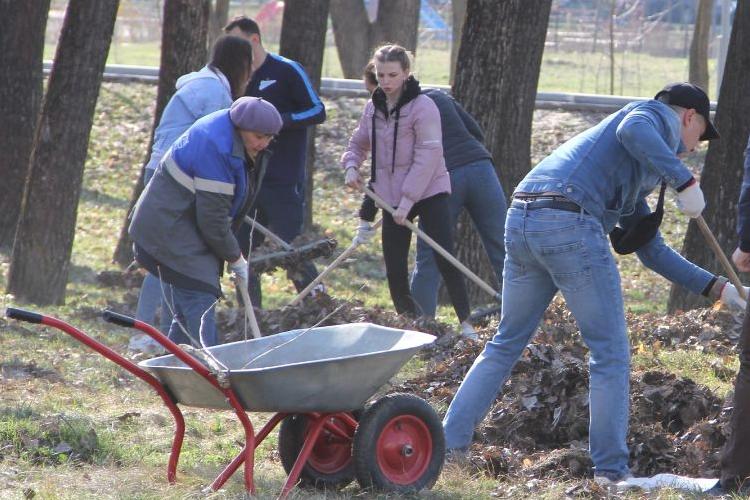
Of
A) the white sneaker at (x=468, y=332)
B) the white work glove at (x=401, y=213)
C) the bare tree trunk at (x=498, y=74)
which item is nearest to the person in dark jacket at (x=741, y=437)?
the white sneaker at (x=468, y=332)

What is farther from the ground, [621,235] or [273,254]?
[621,235]

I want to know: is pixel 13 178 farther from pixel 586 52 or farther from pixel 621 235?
pixel 586 52

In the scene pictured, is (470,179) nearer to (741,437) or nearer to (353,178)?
(353,178)

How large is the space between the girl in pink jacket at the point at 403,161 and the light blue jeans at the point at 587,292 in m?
2.79

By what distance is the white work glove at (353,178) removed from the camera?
27.9 feet

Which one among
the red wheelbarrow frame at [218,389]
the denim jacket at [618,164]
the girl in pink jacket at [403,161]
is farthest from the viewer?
the girl in pink jacket at [403,161]

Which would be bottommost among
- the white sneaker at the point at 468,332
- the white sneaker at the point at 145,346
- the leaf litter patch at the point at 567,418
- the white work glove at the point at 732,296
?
the white sneaker at the point at 145,346

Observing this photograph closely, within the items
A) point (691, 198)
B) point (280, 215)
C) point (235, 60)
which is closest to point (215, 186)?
point (235, 60)

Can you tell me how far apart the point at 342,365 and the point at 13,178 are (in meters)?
8.47

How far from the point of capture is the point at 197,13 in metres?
Result: 11.6

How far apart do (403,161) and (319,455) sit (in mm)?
3455

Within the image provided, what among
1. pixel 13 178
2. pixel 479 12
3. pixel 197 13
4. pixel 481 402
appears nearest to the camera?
pixel 481 402

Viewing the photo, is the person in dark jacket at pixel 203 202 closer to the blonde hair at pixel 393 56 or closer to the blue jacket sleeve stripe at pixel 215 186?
the blue jacket sleeve stripe at pixel 215 186

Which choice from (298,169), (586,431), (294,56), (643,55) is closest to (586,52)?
(643,55)
